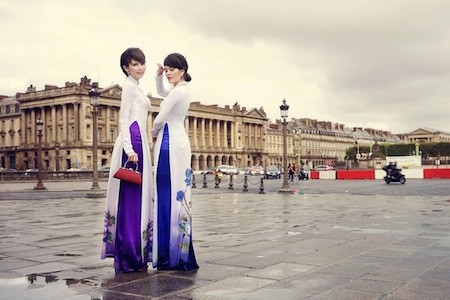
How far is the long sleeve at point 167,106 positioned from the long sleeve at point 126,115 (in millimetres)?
324

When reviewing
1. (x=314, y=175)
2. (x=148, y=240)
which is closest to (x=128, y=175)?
(x=148, y=240)

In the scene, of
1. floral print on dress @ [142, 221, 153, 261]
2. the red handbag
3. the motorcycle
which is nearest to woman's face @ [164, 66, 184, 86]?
the red handbag

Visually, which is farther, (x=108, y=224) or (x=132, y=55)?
(x=132, y=55)

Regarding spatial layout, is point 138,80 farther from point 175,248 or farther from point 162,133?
point 175,248

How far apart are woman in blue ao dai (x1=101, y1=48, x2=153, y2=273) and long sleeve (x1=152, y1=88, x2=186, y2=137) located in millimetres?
212

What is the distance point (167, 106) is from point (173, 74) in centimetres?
43


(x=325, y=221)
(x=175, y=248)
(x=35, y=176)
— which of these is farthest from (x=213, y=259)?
(x=35, y=176)

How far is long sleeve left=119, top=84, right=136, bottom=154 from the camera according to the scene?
575cm

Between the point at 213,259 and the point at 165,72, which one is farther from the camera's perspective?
the point at 213,259

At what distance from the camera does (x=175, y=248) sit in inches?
227

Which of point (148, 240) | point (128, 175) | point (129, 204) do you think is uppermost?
point (128, 175)

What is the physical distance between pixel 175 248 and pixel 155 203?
548mm

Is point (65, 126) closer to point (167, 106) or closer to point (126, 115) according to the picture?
point (126, 115)

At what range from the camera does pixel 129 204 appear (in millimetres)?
5762
